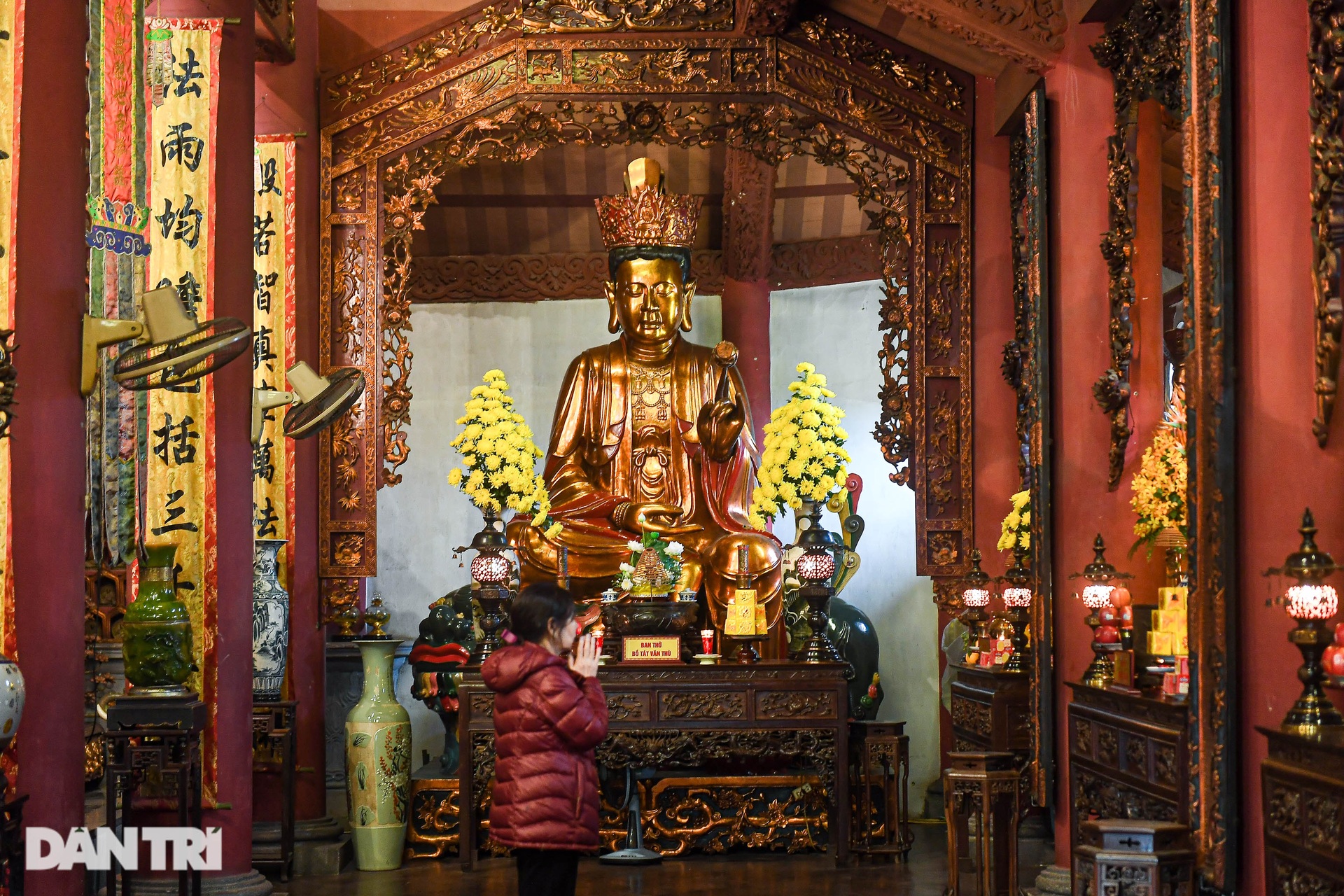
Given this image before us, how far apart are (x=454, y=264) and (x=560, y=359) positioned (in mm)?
919

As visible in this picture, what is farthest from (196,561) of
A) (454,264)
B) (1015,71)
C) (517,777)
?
(454,264)

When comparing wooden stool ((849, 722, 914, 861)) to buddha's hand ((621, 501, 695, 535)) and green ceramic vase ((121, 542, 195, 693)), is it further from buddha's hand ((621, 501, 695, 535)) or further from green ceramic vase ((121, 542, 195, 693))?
green ceramic vase ((121, 542, 195, 693))

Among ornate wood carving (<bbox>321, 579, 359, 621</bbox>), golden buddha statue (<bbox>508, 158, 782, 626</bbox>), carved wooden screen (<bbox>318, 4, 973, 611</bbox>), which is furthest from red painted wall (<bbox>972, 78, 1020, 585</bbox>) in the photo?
ornate wood carving (<bbox>321, 579, 359, 621</bbox>)

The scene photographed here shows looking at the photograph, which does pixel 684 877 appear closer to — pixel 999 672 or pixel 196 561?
pixel 999 672

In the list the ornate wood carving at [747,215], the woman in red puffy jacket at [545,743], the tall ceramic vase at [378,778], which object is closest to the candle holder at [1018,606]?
the tall ceramic vase at [378,778]

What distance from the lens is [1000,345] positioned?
313 inches

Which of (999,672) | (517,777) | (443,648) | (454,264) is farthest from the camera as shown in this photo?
(454,264)

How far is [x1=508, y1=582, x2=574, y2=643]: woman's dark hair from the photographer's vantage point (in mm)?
4148

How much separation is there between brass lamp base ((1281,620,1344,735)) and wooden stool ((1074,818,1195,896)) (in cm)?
48

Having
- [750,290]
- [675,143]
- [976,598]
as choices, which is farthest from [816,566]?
[750,290]

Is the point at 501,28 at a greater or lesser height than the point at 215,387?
greater

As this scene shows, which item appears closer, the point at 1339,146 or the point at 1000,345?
the point at 1339,146

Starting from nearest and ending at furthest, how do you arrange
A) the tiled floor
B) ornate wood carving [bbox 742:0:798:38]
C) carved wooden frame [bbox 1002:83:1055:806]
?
carved wooden frame [bbox 1002:83:1055:806] < the tiled floor < ornate wood carving [bbox 742:0:798:38]

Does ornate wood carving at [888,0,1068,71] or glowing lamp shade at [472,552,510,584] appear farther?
glowing lamp shade at [472,552,510,584]
